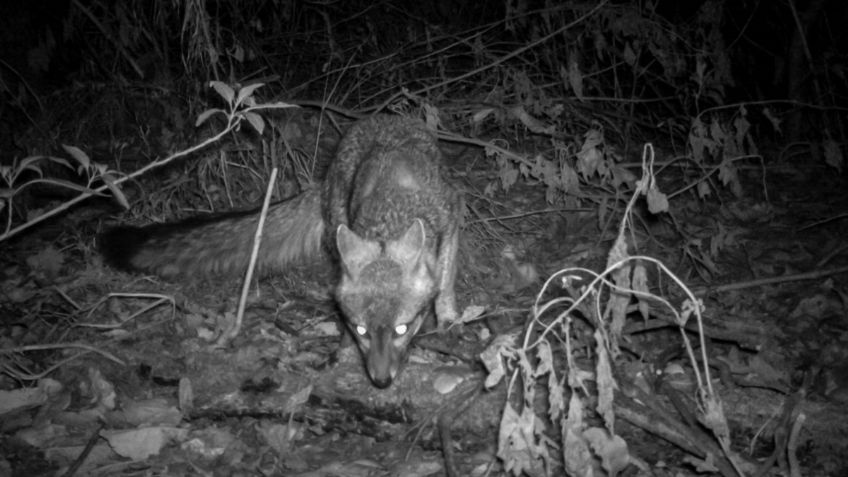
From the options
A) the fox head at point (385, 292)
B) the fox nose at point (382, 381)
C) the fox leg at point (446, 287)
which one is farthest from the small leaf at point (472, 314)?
the fox nose at point (382, 381)

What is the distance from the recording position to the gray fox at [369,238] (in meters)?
4.94

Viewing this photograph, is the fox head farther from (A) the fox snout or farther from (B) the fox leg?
(B) the fox leg

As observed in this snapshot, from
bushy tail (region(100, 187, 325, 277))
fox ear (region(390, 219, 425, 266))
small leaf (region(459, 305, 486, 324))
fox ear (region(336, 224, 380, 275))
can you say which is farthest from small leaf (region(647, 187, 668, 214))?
bushy tail (region(100, 187, 325, 277))

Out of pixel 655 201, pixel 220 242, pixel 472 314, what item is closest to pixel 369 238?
pixel 472 314

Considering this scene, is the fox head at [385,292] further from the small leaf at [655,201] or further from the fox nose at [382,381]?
the small leaf at [655,201]

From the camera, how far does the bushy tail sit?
5.96 m

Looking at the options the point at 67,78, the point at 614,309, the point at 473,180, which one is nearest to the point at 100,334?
the point at 614,309

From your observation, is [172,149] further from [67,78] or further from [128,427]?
[128,427]

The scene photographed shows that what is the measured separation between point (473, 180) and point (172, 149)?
3471 mm

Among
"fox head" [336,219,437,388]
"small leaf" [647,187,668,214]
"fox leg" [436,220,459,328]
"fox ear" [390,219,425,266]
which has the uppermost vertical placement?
"small leaf" [647,187,668,214]

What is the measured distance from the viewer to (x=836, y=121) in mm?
7965

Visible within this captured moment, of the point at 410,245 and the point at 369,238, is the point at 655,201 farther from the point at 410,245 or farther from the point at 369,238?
the point at 369,238

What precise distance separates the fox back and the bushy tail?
1.16 feet

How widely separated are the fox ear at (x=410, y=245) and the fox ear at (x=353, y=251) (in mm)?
161
